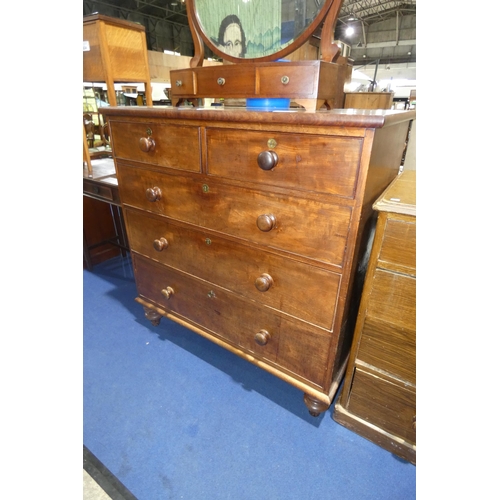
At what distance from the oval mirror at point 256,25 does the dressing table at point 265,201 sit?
0.4 inches

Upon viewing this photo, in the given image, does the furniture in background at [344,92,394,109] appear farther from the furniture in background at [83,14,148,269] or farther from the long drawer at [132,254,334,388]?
the long drawer at [132,254,334,388]

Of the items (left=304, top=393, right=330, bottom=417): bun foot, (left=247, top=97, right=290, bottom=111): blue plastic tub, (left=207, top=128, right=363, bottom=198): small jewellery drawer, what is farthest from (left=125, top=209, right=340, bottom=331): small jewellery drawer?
(left=247, top=97, right=290, bottom=111): blue plastic tub

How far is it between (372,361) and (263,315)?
0.46 metres

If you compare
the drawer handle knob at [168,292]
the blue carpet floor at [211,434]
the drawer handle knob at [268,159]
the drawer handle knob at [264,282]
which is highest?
the drawer handle knob at [268,159]

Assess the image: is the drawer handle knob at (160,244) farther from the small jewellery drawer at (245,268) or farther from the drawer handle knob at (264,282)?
the drawer handle knob at (264,282)

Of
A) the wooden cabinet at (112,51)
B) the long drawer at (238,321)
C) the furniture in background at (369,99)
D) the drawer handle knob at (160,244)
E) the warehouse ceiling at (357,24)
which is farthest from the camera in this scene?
the warehouse ceiling at (357,24)

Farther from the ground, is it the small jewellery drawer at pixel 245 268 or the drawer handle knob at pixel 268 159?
the drawer handle knob at pixel 268 159

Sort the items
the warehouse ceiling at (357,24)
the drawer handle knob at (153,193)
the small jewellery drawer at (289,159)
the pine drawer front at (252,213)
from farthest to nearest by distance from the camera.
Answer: the warehouse ceiling at (357,24) → the drawer handle knob at (153,193) → the pine drawer front at (252,213) → the small jewellery drawer at (289,159)

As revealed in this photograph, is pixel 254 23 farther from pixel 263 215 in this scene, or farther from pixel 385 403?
pixel 385 403

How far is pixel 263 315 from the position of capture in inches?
49.8

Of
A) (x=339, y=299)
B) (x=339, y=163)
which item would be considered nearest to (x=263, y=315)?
(x=339, y=299)

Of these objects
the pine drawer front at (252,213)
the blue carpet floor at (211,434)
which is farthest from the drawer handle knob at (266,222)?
the blue carpet floor at (211,434)

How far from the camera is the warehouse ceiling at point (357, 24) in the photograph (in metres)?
10.3
